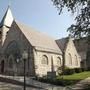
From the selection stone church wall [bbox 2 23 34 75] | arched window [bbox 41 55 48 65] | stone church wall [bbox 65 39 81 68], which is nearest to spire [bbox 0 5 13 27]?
stone church wall [bbox 2 23 34 75]

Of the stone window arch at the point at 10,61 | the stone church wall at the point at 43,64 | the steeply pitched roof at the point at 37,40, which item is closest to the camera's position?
the stone church wall at the point at 43,64

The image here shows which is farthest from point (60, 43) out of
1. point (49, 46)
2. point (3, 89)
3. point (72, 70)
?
point (3, 89)

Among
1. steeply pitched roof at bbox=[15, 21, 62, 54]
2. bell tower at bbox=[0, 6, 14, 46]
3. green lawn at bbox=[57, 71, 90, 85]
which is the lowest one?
green lawn at bbox=[57, 71, 90, 85]

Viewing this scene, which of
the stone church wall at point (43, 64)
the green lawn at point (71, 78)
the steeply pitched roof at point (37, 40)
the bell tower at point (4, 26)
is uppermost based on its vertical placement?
the bell tower at point (4, 26)

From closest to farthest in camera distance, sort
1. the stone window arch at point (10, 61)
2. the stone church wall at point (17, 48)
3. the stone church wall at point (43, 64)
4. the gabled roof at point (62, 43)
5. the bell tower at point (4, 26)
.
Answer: the stone church wall at point (17, 48) < the stone church wall at point (43, 64) < the stone window arch at point (10, 61) < the bell tower at point (4, 26) < the gabled roof at point (62, 43)

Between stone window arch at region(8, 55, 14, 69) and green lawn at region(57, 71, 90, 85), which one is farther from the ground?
stone window arch at region(8, 55, 14, 69)

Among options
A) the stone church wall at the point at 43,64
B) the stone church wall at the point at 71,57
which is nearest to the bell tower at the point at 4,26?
the stone church wall at the point at 43,64

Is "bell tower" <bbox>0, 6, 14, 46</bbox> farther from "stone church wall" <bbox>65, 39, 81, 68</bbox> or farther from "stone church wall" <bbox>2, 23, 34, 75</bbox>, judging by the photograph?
"stone church wall" <bbox>65, 39, 81, 68</bbox>

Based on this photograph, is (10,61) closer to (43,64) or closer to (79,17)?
(43,64)

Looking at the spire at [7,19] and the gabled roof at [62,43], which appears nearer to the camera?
the spire at [7,19]

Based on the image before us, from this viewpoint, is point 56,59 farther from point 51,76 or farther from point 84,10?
point 84,10

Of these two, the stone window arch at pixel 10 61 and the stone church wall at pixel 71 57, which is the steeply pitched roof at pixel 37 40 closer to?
the stone church wall at pixel 71 57

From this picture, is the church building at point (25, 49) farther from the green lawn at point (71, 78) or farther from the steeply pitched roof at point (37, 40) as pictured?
the green lawn at point (71, 78)

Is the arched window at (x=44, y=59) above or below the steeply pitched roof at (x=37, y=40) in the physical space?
below
